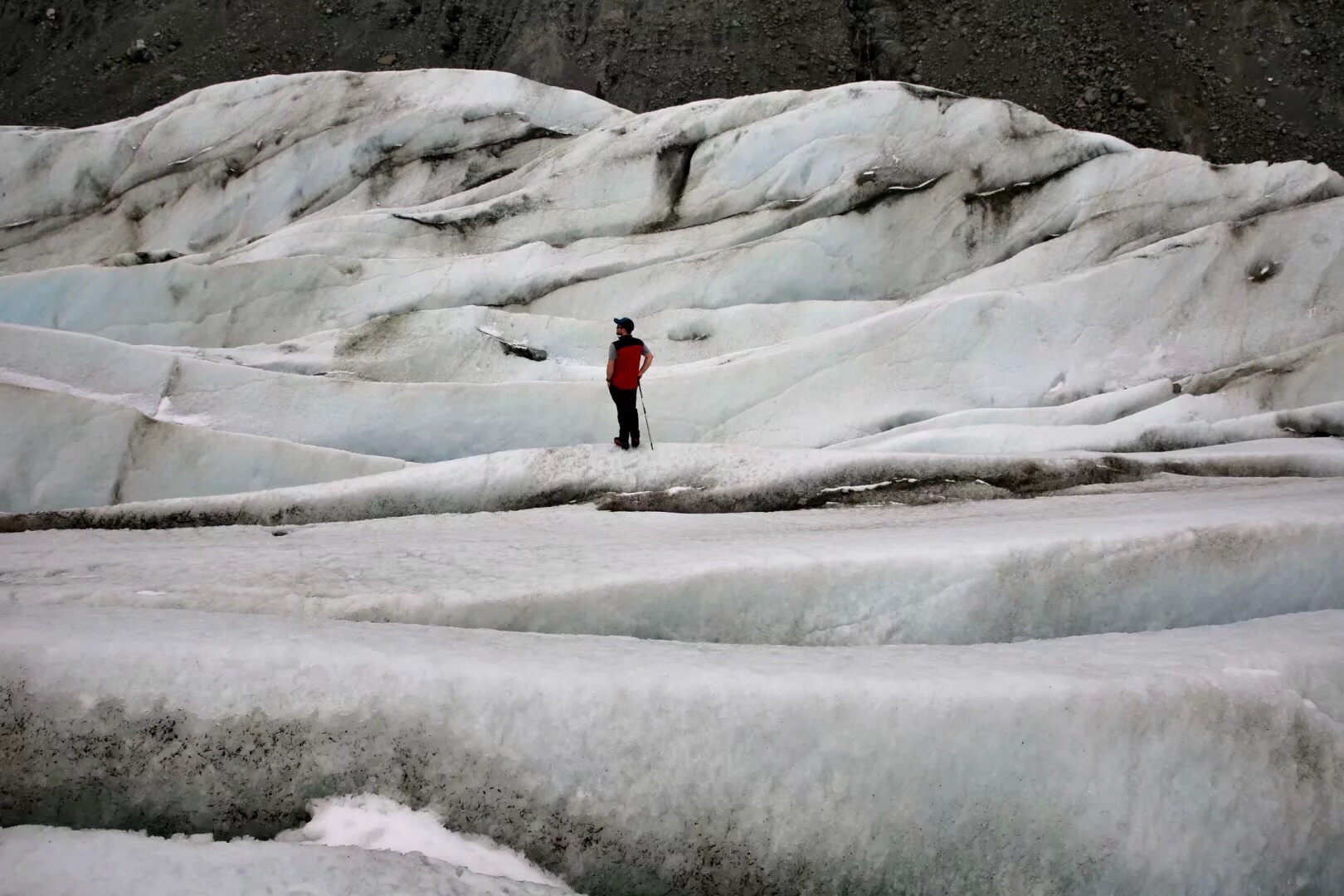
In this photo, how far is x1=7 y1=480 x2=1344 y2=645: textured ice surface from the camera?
531cm

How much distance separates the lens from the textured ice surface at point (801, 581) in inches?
209

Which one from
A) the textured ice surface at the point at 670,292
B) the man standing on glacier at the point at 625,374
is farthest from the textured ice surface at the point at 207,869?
the man standing on glacier at the point at 625,374

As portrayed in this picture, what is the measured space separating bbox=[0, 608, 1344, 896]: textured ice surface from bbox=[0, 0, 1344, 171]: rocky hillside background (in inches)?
1427

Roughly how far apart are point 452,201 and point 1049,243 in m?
12.0

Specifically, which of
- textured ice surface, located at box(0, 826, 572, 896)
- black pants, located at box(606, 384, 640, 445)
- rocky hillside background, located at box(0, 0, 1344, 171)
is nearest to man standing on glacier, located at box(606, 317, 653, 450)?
black pants, located at box(606, 384, 640, 445)

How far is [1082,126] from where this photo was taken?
1389 inches

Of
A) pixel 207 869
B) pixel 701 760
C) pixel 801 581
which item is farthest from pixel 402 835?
pixel 801 581

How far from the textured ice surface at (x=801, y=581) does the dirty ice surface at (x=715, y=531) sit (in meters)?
0.03

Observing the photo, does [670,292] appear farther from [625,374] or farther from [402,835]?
[402,835]

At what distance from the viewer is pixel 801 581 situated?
18.6ft

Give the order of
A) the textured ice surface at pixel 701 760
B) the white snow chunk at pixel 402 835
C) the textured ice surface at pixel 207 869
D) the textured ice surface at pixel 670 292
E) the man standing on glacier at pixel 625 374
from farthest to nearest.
A: 1. the textured ice surface at pixel 670 292
2. the man standing on glacier at pixel 625 374
3. the textured ice surface at pixel 701 760
4. the white snow chunk at pixel 402 835
5. the textured ice surface at pixel 207 869

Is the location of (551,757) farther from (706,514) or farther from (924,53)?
(924,53)

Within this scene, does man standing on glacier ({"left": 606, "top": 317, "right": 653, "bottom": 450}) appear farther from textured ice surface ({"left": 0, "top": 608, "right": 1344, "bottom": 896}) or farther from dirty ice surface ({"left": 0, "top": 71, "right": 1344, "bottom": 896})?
textured ice surface ({"left": 0, "top": 608, "right": 1344, "bottom": 896})

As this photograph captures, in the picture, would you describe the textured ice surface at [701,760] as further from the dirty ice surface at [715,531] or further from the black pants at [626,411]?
the black pants at [626,411]
